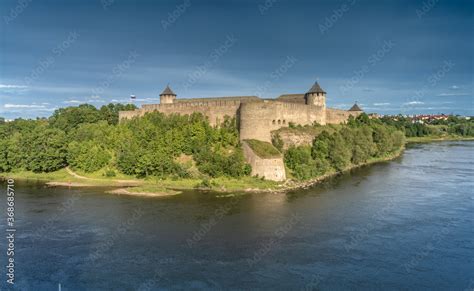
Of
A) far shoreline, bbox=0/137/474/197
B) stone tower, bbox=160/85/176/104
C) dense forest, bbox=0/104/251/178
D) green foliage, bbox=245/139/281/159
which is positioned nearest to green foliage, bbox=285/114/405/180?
far shoreline, bbox=0/137/474/197

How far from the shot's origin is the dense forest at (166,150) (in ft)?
74.4

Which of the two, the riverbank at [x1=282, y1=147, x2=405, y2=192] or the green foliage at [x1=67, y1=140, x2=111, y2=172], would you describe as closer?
the riverbank at [x1=282, y1=147, x2=405, y2=192]

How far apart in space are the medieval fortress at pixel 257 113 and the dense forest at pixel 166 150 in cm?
57

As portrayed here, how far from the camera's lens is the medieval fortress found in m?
21.7

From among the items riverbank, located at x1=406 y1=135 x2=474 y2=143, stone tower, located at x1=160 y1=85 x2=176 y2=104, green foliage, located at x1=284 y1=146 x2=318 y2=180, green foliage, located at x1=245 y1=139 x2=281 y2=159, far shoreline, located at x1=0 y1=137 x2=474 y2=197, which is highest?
stone tower, located at x1=160 y1=85 x2=176 y2=104

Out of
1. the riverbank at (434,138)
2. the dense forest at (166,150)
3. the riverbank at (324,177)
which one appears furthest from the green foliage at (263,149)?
the riverbank at (434,138)

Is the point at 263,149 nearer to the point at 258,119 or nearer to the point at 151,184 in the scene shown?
the point at 258,119

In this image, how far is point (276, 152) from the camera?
877 inches

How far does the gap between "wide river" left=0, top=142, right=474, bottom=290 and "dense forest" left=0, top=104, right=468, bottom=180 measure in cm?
342

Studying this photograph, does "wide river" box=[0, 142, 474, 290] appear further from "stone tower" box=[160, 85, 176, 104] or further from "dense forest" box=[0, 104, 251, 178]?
"stone tower" box=[160, 85, 176, 104]

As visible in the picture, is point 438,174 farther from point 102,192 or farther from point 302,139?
point 102,192

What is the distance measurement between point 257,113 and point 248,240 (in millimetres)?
11267

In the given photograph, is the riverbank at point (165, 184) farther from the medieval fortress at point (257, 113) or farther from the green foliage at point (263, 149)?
the green foliage at point (263, 149)

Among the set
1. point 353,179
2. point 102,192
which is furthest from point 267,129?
point 102,192
